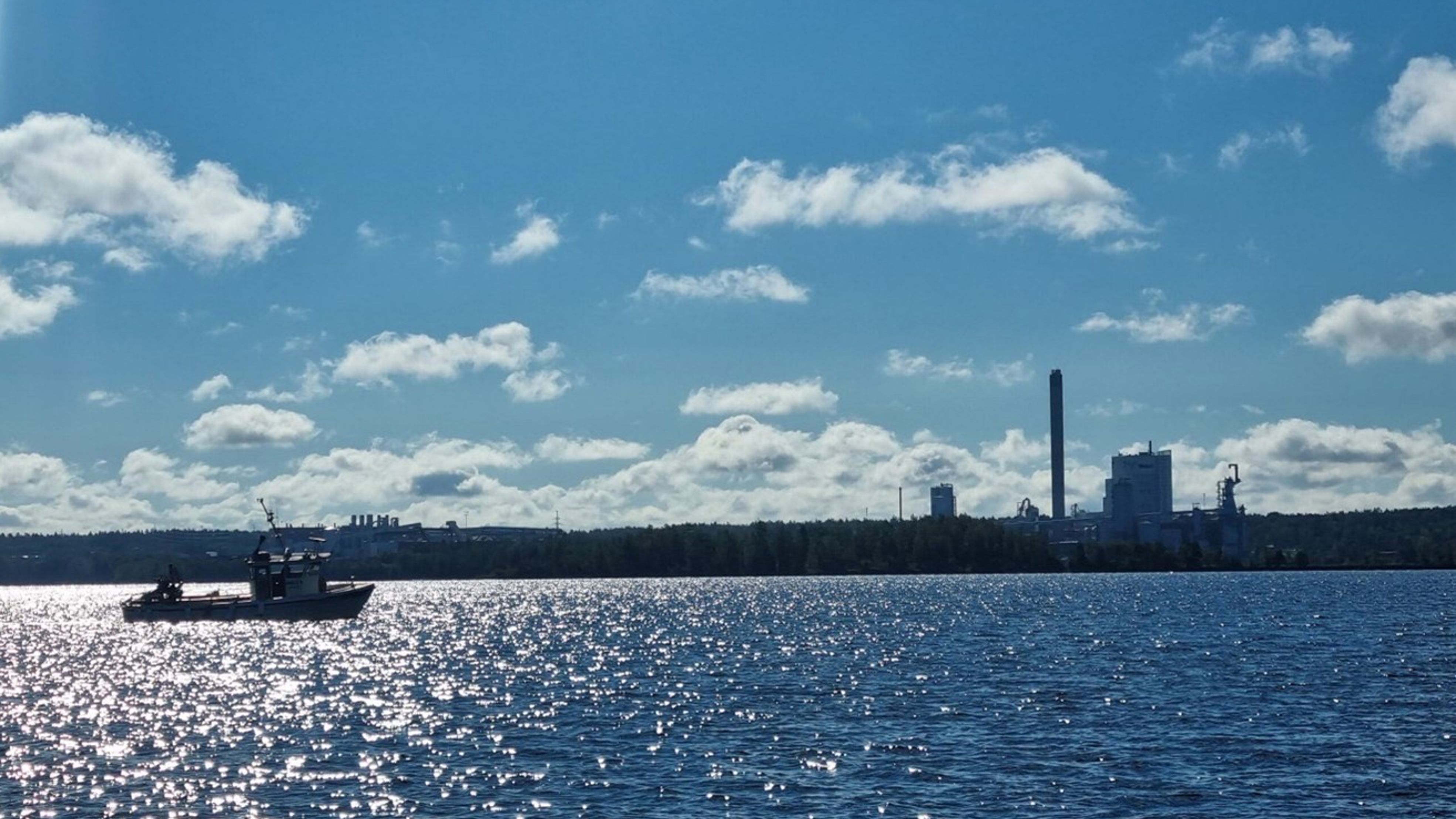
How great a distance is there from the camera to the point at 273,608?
190125 mm

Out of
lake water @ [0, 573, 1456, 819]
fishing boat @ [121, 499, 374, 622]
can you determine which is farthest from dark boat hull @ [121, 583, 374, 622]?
lake water @ [0, 573, 1456, 819]

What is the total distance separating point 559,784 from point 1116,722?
89.9 feet

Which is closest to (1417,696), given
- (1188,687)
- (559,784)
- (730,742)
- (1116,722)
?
(1188,687)

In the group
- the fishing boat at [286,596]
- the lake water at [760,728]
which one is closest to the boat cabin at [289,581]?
the fishing boat at [286,596]

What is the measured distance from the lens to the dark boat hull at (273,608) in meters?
190

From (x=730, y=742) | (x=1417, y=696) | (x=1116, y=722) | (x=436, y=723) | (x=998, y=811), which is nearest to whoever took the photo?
(x=998, y=811)

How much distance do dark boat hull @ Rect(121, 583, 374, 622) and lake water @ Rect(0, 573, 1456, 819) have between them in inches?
1988

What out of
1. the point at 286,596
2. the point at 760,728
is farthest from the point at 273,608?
the point at 760,728

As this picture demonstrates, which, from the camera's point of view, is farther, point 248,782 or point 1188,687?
point 1188,687

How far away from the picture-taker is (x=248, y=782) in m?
60.4

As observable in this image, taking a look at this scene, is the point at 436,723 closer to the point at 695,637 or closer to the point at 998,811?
the point at 998,811

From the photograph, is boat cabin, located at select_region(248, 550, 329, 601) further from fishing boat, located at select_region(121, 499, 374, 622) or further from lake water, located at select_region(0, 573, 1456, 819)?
lake water, located at select_region(0, 573, 1456, 819)

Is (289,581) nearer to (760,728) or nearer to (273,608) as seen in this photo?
(273,608)

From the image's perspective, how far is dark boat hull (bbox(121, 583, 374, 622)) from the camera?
190125mm
